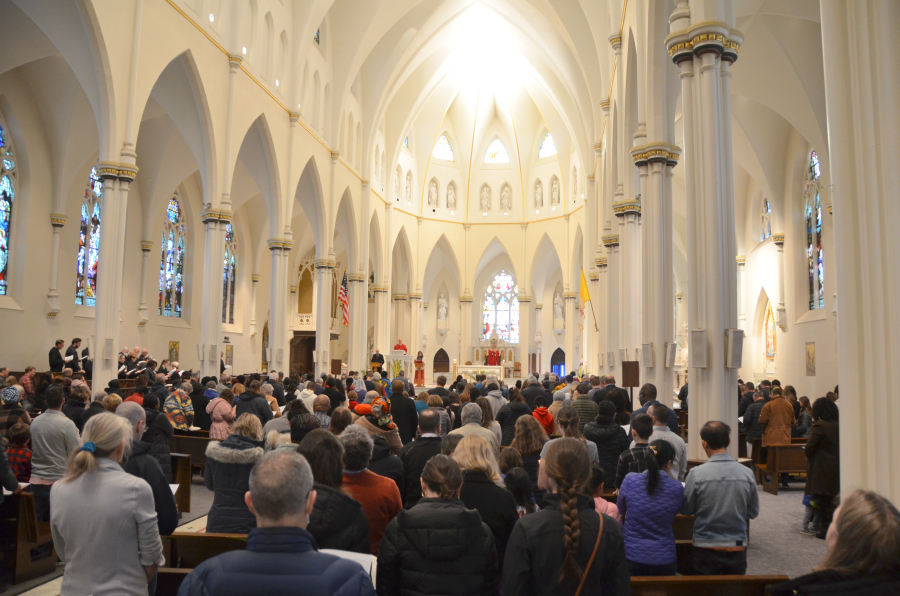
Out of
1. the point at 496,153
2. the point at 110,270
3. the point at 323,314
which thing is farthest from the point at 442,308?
the point at 110,270

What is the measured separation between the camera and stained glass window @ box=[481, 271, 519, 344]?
39750 millimetres

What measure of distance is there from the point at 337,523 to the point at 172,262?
21725mm

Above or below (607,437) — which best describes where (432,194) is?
above

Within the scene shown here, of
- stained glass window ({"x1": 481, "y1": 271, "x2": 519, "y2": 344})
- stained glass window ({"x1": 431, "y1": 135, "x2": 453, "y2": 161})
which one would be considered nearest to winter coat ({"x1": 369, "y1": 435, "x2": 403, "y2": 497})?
stained glass window ({"x1": 431, "y1": 135, "x2": 453, "y2": 161})

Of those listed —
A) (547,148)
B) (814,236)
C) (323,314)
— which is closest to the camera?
(814,236)

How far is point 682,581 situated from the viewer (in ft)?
11.2

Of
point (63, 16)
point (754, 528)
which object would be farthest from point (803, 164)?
point (63, 16)

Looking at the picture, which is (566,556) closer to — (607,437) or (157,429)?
(607,437)

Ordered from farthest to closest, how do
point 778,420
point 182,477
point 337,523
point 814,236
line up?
point 814,236, point 778,420, point 182,477, point 337,523

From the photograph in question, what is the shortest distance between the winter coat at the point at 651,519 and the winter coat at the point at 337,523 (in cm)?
157

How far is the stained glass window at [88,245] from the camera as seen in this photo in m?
18.3

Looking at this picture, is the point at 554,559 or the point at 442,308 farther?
the point at 442,308

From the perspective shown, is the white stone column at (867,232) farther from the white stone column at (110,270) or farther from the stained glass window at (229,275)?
the stained glass window at (229,275)

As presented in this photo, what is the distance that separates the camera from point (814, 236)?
1855 centimetres
